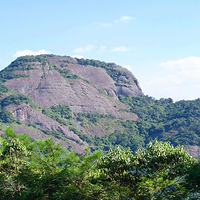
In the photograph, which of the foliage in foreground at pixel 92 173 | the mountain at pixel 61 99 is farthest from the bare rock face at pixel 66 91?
the foliage in foreground at pixel 92 173

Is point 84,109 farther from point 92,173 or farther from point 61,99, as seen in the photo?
point 92,173

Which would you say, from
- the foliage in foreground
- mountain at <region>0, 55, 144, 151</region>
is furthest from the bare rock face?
the foliage in foreground

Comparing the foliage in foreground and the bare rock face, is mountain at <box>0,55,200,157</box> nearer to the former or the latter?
the bare rock face

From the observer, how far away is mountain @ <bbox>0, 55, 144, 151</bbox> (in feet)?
445

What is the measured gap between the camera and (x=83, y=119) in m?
155

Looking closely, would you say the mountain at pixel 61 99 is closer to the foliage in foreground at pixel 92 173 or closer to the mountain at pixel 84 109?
the mountain at pixel 84 109

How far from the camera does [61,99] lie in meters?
161

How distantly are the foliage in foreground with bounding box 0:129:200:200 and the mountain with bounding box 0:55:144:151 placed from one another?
108 m

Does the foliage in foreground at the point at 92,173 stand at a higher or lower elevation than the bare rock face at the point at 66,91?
lower

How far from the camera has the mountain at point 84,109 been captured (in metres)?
137

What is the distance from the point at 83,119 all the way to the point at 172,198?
463 ft

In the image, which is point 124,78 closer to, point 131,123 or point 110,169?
point 131,123

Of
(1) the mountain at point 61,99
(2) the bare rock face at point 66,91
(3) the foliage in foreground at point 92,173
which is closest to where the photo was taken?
(3) the foliage in foreground at point 92,173

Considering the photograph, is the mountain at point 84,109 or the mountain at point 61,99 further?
the mountain at point 84,109
